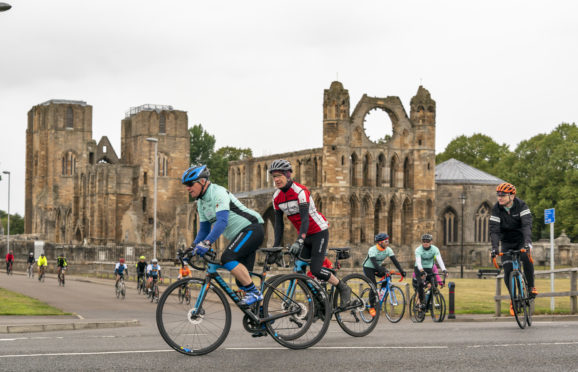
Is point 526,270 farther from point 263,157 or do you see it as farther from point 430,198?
point 263,157

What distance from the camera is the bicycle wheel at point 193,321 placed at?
9328 mm

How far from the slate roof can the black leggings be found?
249 ft

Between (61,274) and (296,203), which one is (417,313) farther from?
(61,274)

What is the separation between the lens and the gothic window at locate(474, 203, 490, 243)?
8550 centimetres

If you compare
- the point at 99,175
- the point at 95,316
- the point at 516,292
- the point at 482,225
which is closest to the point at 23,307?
the point at 95,316

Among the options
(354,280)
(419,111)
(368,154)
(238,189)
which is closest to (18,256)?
(238,189)

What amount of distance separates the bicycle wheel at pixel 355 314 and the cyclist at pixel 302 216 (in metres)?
0.41

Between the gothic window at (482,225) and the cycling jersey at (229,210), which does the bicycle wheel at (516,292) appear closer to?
the cycling jersey at (229,210)

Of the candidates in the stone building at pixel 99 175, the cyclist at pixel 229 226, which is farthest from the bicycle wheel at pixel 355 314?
the stone building at pixel 99 175

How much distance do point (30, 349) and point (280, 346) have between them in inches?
112

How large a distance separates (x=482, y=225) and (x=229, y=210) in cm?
7846

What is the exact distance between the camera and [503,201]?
43.4ft

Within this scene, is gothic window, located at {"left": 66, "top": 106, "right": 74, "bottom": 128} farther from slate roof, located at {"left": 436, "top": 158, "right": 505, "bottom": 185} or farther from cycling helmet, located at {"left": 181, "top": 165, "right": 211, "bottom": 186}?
cycling helmet, located at {"left": 181, "top": 165, "right": 211, "bottom": 186}

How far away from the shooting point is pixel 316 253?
11.1m
